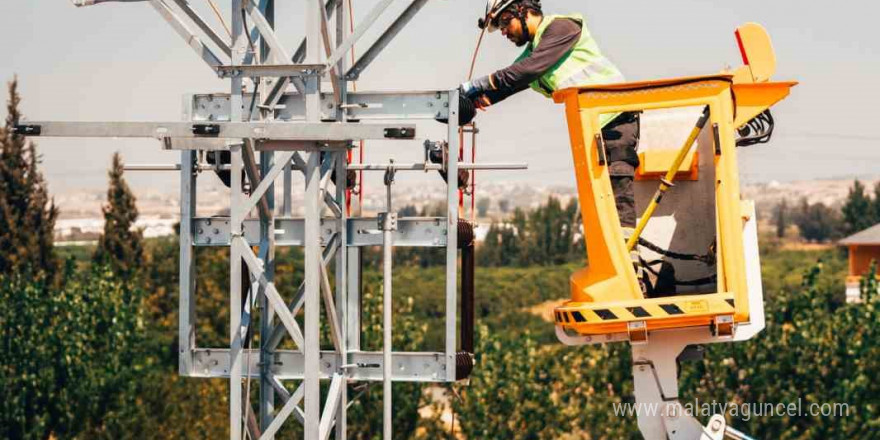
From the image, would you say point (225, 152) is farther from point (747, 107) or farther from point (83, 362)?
point (83, 362)

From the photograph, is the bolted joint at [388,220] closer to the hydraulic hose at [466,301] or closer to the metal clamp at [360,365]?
the hydraulic hose at [466,301]

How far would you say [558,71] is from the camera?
916cm

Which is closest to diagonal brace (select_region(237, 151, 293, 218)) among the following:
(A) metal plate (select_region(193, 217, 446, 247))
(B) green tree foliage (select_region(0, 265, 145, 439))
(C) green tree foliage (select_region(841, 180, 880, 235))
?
(A) metal plate (select_region(193, 217, 446, 247))

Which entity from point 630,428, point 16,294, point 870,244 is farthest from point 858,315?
point 870,244

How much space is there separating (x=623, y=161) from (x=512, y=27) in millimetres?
1152

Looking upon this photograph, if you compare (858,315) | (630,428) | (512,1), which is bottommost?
(630,428)

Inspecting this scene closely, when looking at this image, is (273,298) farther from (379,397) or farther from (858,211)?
(858,211)

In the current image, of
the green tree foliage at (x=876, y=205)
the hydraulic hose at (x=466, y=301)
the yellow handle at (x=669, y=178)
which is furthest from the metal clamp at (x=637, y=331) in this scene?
the green tree foliage at (x=876, y=205)

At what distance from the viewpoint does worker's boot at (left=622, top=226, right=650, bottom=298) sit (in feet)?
28.6

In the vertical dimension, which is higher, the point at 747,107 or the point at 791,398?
the point at 747,107

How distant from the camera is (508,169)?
8992 mm

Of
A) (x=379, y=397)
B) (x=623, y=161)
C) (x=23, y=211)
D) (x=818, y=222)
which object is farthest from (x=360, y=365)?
(x=818, y=222)

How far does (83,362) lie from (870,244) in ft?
119

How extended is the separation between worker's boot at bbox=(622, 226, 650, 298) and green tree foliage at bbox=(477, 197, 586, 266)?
210 feet
